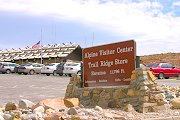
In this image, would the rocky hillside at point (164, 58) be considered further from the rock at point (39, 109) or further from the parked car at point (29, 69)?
the rock at point (39, 109)

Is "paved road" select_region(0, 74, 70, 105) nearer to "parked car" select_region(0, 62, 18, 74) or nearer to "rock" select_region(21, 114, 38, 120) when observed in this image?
"rock" select_region(21, 114, 38, 120)

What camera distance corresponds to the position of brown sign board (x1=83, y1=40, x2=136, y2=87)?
12984 millimetres

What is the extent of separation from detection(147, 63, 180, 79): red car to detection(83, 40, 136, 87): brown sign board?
22565mm

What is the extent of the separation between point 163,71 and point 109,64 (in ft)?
82.4

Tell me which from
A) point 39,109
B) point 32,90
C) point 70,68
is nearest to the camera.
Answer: point 39,109

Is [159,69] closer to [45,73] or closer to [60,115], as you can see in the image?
[45,73]

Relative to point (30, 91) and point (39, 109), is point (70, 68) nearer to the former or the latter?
point (30, 91)

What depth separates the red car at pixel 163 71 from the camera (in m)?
37.2

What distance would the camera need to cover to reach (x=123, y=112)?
466 inches

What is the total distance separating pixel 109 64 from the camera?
538 inches

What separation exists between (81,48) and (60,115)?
200 inches

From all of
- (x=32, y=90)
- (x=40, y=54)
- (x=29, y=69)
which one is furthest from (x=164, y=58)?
(x=32, y=90)

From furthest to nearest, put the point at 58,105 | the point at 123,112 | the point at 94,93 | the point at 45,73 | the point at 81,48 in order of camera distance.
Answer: the point at 45,73 → the point at 81,48 → the point at 94,93 → the point at 58,105 → the point at 123,112

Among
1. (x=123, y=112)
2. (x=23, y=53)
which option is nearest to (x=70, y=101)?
(x=123, y=112)
